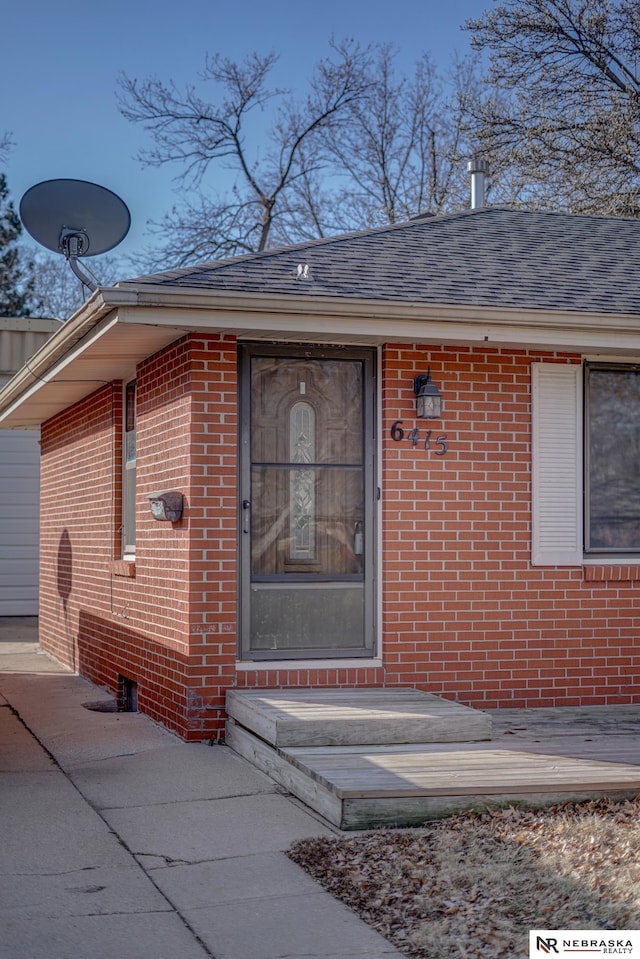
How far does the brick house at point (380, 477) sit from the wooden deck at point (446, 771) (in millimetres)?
921

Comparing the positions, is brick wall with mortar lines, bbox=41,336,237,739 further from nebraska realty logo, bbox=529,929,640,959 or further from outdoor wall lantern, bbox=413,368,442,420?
nebraska realty logo, bbox=529,929,640,959

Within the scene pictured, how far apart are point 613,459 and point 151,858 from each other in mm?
4797

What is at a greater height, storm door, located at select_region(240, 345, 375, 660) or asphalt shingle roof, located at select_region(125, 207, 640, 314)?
asphalt shingle roof, located at select_region(125, 207, 640, 314)

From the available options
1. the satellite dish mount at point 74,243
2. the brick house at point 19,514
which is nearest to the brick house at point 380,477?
the satellite dish mount at point 74,243

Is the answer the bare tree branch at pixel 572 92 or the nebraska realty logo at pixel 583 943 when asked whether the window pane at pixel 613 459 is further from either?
the bare tree branch at pixel 572 92

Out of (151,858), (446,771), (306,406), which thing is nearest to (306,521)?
(306,406)

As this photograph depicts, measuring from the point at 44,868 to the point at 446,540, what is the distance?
3.92 m

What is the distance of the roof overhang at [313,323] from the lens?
7.25m

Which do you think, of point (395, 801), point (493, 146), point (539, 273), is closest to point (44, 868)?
point (395, 801)

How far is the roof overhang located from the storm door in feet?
0.97

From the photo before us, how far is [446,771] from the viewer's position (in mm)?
6066

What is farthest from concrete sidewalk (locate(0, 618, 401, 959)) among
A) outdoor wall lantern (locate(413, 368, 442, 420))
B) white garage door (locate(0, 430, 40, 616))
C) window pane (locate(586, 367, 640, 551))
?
white garage door (locate(0, 430, 40, 616))

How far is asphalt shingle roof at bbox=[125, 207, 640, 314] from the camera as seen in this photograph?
307 inches

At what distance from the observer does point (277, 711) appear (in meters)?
6.89
